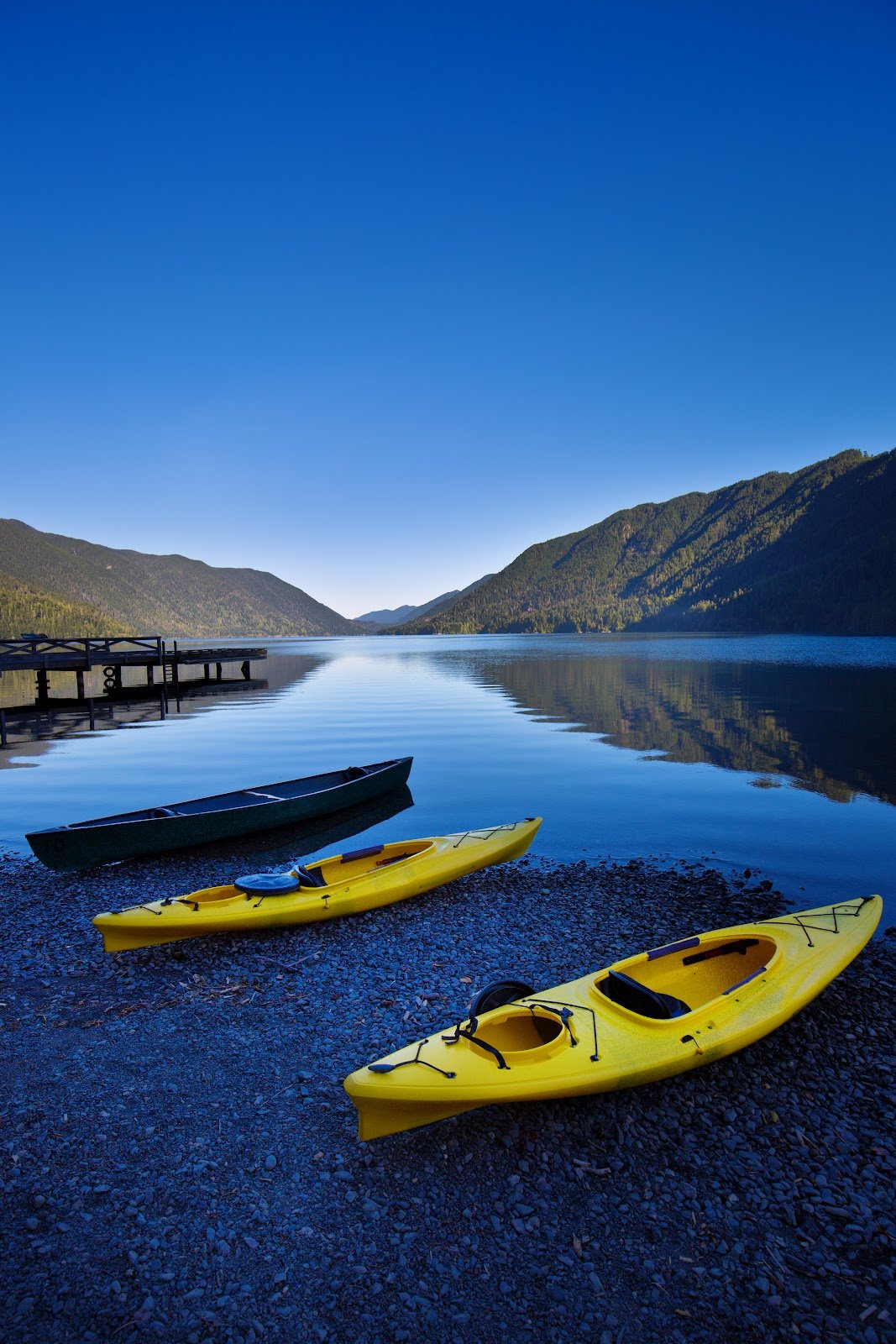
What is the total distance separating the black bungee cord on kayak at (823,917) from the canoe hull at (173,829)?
9.28 meters

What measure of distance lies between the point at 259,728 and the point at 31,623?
137922 mm

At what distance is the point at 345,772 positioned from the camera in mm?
16703

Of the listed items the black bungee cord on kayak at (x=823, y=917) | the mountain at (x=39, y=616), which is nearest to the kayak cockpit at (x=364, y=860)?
the black bungee cord on kayak at (x=823, y=917)

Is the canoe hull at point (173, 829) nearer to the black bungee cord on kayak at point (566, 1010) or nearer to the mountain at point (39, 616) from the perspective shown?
the black bungee cord on kayak at point (566, 1010)

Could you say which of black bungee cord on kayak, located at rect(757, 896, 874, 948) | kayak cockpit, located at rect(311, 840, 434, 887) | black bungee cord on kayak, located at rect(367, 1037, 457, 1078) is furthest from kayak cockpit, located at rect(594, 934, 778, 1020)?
kayak cockpit, located at rect(311, 840, 434, 887)

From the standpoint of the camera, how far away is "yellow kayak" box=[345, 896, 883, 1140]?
526cm

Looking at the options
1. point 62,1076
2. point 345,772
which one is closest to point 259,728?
point 345,772

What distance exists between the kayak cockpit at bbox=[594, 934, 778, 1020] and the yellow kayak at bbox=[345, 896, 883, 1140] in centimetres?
1

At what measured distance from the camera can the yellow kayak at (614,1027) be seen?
5.26 meters

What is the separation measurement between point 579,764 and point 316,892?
15216mm

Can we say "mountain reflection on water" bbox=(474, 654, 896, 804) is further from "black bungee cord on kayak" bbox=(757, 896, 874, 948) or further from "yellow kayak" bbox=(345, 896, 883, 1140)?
"yellow kayak" bbox=(345, 896, 883, 1140)

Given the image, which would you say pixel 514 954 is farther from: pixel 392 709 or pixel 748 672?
pixel 748 672

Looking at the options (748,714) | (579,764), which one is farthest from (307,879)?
(748,714)

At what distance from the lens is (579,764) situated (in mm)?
23438
